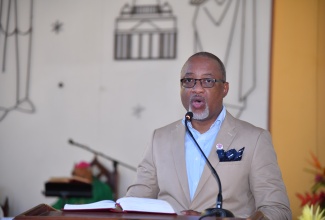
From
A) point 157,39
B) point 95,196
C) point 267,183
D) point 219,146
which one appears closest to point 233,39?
point 157,39

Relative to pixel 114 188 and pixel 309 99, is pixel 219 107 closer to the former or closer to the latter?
pixel 309 99

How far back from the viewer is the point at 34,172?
19.2 feet

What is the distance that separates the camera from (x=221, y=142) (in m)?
2.64

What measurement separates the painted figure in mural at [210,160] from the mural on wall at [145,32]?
2.83 m

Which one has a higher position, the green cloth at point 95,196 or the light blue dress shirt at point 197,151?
the light blue dress shirt at point 197,151

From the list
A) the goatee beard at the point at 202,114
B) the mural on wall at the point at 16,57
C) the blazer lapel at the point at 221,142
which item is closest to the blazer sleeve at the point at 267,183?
the blazer lapel at the point at 221,142

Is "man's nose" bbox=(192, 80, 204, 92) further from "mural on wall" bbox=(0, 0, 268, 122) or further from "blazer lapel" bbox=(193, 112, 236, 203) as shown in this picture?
"mural on wall" bbox=(0, 0, 268, 122)

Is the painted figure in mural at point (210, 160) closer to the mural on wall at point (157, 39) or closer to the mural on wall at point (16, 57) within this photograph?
the mural on wall at point (157, 39)

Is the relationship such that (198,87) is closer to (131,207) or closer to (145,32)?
(131,207)

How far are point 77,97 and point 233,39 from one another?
169 cm

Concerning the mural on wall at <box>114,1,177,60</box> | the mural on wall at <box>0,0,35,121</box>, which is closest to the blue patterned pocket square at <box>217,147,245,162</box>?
the mural on wall at <box>114,1,177,60</box>

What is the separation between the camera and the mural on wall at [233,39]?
17.4 feet

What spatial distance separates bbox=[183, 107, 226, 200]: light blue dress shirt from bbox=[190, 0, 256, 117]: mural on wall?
2.59m

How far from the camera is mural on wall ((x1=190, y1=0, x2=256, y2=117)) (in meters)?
5.31
